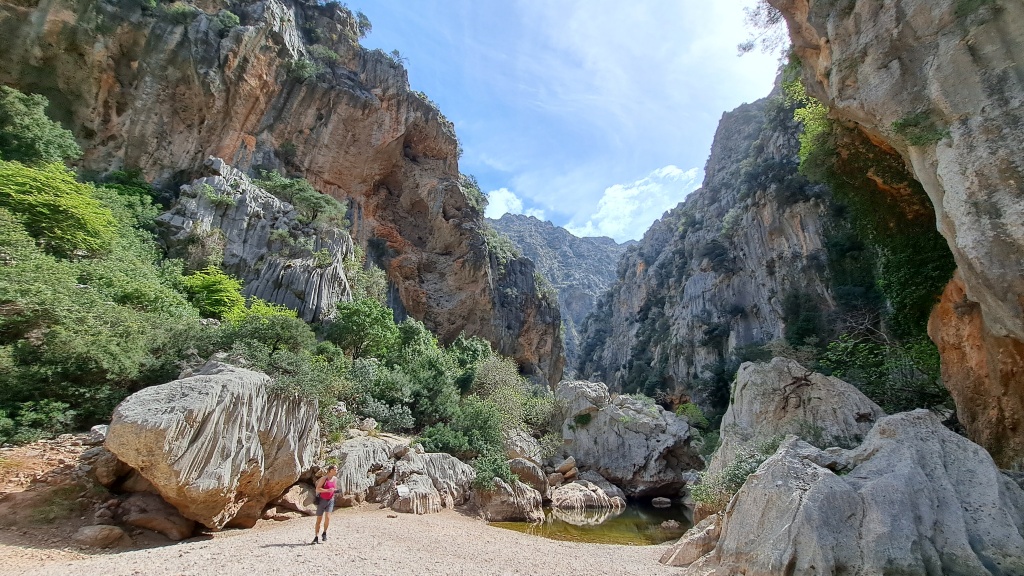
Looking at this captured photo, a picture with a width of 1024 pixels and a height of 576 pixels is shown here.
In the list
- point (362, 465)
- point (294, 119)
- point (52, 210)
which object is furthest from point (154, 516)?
point (294, 119)

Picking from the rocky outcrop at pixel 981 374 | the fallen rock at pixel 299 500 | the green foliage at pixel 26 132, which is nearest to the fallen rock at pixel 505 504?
the fallen rock at pixel 299 500

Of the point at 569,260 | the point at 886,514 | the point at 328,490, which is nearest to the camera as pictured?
the point at 886,514

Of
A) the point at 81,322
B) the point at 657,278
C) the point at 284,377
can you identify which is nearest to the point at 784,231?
the point at 657,278

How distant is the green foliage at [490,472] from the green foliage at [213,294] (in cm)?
1201

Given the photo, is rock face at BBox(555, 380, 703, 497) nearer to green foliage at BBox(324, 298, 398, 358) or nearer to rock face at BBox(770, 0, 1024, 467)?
green foliage at BBox(324, 298, 398, 358)

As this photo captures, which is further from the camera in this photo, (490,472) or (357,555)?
(490,472)

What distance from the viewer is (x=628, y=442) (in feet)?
79.4

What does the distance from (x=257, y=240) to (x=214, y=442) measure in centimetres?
1844

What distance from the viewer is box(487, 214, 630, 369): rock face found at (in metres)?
116

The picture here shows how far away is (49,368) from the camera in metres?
9.13

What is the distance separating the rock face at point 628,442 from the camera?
2314 centimetres

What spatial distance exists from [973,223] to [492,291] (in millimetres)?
33409

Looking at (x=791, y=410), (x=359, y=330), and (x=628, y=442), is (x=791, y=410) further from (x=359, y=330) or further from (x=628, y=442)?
(x=359, y=330)

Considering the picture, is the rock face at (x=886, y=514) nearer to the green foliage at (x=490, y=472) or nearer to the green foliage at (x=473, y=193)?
the green foliage at (x=490, y=472)
